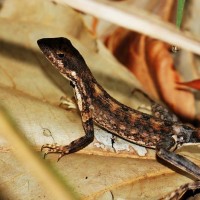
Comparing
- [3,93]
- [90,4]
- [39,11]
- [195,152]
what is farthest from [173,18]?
[90,4]

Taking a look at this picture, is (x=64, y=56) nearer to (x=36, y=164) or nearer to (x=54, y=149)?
(x=54, y=149)

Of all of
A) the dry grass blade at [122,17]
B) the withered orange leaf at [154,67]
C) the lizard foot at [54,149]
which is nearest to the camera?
the dry grass blade at [122,17]

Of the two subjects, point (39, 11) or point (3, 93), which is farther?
point (39, 11)

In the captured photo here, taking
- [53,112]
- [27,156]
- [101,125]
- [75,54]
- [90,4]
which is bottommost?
[101,125]

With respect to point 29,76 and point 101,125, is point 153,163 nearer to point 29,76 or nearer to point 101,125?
point 101,125

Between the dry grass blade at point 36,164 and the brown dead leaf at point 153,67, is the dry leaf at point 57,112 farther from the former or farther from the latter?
the dry grass blade at point 36,164

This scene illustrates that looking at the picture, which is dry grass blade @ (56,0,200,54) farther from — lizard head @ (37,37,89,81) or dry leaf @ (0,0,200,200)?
lizard head @ (37,37,89,81)

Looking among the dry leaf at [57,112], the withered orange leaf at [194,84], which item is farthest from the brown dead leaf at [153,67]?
the dry leaf at [57,112]
